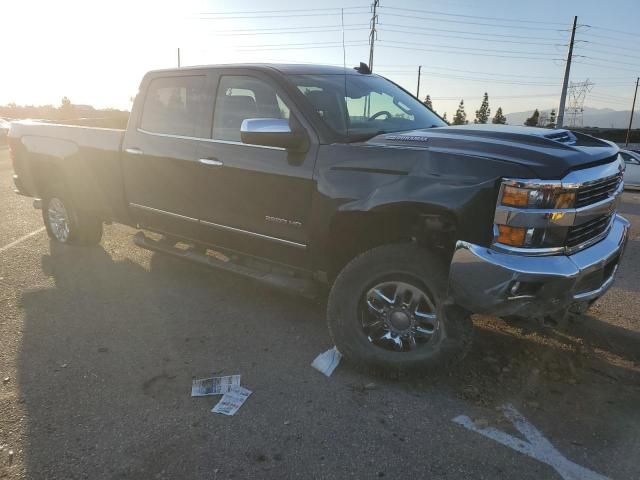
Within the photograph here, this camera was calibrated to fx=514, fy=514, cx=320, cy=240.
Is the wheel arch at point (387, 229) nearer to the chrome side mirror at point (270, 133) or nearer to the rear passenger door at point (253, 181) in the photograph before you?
the rear passenger door at point (253, 181)

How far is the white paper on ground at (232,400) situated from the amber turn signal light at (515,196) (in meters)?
1.86

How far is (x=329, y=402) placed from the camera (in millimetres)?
3053

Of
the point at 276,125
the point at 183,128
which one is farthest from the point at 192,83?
the point at 276,125

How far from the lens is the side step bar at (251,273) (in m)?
3.75

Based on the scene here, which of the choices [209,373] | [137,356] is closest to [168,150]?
[137,356]

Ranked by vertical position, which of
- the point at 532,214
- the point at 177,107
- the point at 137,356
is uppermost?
the point at 177,107

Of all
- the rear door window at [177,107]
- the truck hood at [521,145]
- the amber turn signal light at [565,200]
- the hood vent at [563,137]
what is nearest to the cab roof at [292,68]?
the rear door window at [177,107]

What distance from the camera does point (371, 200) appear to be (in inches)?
125

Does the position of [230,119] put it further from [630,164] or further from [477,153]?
[630,164]

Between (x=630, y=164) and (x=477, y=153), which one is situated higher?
(x=477, y=153)

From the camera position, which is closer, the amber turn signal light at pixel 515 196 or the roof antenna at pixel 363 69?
the amber turn signal light at pixel 515 196

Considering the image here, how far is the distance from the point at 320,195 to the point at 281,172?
378 mm

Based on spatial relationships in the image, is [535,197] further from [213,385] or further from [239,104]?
[239,104]

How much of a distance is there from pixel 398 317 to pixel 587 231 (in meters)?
1.21
